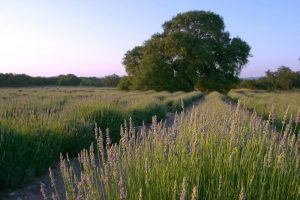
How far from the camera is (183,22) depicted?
135 feet

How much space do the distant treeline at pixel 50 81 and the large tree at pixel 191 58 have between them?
73.9ft

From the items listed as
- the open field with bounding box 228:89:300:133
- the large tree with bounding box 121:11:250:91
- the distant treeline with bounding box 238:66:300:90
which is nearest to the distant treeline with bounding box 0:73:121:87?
the large tree with bounding box 121:11:250:91

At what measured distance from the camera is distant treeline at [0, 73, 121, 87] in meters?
52.7

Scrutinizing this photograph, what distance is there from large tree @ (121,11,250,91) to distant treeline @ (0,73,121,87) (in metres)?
22.5

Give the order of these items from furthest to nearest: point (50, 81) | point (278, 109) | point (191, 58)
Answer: point (50, 81) < point (191, 58) < point (278, 109)

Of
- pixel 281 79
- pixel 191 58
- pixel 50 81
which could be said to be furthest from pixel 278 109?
pixel 281 79

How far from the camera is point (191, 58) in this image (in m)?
39.4

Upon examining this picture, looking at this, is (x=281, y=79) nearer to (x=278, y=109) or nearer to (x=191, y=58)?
(x=191, y=58)

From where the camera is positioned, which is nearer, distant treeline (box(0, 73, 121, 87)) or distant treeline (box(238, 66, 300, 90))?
distant treeline (box(0, 73, 121, 87))

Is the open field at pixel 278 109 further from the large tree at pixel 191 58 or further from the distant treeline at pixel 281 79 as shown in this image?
the distant treeline at pixel 281 79

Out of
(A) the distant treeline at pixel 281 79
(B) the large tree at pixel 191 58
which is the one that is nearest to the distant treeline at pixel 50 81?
(B) the large tree at pixel 191 58

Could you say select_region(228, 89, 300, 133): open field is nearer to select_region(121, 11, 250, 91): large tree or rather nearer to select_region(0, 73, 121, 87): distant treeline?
select_region(121, 11, 250, 91): large tree

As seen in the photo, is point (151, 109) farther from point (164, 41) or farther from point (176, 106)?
point (164, 41)

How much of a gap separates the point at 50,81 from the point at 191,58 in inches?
1314
